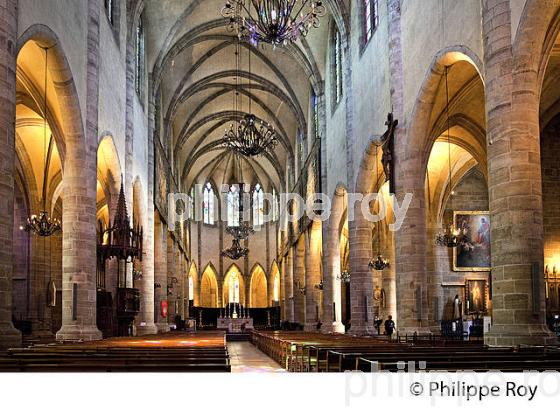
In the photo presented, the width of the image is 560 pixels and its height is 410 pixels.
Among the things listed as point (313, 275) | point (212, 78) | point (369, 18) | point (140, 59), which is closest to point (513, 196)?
point (369, 18)

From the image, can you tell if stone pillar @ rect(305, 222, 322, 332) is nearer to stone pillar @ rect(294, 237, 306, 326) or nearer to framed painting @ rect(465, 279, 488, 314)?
stone pillar @ rect(294, 237, 306, 326)

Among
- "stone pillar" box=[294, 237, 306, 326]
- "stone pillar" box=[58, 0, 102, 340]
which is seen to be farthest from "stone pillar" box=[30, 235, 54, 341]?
"stone pillar" box=[294, 237, 306, 326]

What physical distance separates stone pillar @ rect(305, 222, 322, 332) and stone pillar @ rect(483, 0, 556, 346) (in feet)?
78.5

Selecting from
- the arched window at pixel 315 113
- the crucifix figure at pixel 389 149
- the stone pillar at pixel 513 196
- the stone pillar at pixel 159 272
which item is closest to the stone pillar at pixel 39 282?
the stone pillar at pixel 159 272

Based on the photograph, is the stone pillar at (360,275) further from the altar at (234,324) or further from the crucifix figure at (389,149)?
the altar at (234,324)

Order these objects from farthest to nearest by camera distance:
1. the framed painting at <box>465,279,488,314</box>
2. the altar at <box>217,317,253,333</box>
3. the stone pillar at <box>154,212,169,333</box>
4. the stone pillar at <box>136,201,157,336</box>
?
the altar at <box>217,317,253,333</box> < the stone pillar at <box>154,212,169,333</box> < the framed painting at <box>465,279,488,314</box> < the stone pillar at <box>136,201,157,336</box>

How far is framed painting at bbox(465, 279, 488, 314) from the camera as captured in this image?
29422 mm

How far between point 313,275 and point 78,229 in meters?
21.2

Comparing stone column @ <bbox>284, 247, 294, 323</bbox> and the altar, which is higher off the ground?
stone column @ <bbox>284, 247, 294, 323</bbox>

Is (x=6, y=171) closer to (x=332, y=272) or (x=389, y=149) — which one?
(x=389, y=149)

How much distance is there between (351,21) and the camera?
25.5m

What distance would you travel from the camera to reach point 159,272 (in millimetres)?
34031

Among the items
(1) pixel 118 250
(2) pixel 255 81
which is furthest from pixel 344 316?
(1) pixel 118 250

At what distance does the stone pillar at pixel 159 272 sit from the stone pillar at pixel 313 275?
734 centimetres
